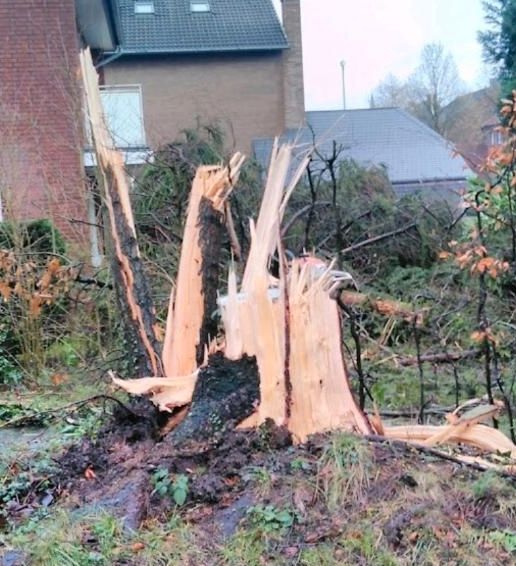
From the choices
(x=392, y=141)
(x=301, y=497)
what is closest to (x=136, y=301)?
(x=301, y=497)

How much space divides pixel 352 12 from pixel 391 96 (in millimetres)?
12811

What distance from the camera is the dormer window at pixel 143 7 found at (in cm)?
2656

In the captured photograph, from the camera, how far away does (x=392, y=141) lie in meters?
24.7

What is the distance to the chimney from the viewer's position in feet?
81.5

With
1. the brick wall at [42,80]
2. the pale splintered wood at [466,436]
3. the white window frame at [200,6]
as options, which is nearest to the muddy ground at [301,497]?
the pale splintered wood at [466,436]

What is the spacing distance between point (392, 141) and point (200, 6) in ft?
32.7

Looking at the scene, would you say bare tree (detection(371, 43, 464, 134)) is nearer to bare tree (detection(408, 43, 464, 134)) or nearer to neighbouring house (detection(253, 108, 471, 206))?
bare tree (detection(408, 43, 464, 134))

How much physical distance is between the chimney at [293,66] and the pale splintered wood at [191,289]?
2113cm

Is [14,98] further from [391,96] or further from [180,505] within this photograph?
[391,96]

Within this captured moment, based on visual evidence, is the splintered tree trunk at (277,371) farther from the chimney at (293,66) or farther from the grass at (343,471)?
the chimney at (293,66)

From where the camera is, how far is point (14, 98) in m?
11.8

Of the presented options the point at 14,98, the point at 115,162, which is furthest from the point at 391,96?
the point at 115,162

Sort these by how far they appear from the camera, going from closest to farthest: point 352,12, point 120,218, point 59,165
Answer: point 120,218
point 59,165
point 352,12

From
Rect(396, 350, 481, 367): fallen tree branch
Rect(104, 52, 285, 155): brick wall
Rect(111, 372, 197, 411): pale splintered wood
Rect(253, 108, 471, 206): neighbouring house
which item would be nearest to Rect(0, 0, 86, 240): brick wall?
Rect(396, 350, 481, 367): fallen tree branch
